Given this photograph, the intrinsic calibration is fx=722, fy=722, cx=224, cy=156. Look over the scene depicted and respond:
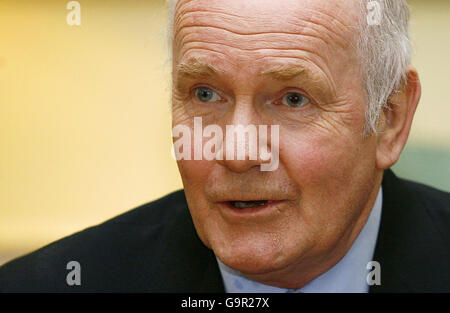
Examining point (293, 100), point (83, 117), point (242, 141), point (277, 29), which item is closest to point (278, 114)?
point (293, 100)

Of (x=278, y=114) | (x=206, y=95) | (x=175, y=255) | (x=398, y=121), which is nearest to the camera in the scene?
(x=278, y=114)

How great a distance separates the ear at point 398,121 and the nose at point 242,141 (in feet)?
1.82

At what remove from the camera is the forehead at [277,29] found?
7.70 feet

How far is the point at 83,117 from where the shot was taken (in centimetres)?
579

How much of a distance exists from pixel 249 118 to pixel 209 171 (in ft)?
0.81

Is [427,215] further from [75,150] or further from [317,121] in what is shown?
[75,150]

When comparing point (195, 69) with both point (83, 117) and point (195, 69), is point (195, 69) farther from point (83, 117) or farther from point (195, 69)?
point (83, 117)

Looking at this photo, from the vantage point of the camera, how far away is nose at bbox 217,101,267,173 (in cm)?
234

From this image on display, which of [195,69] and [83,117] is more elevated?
[83,117]

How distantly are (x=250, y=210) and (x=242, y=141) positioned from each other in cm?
26

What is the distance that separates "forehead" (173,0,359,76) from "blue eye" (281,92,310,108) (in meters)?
0.14

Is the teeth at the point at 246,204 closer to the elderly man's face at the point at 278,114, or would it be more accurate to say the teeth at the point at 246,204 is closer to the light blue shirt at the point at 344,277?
the elderly man's face at the point at 278,114

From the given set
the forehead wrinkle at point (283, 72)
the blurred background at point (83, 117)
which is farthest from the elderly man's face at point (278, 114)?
the blurred background at point (83, 117)

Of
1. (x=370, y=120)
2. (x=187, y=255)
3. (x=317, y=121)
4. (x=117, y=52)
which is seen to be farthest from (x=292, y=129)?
(x=117, y=52)
